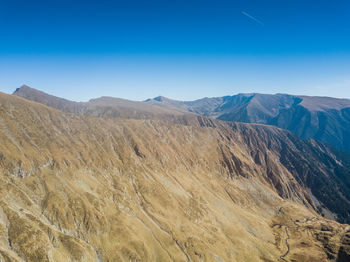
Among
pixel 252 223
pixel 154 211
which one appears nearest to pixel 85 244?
pixel 154 211

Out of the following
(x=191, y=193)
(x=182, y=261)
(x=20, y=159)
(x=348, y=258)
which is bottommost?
(x=348, y=258)

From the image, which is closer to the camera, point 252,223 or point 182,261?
point 182,261

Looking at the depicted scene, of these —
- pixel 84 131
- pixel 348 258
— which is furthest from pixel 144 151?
pixel 348 258

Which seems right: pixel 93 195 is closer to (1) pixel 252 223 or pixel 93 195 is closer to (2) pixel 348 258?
(1) pixel 252 223

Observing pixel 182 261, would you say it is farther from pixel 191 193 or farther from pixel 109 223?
pixel 191 193

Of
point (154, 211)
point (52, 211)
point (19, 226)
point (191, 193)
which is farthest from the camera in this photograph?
point (191, 193)

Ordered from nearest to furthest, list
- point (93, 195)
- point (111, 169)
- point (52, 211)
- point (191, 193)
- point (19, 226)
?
point (19, 226) → point (52, 211) → point (93, 195) → point (111, 169) → point (191, 193)

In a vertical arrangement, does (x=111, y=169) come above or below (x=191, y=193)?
above
